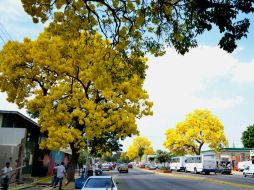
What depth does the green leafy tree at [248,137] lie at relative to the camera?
84.3 meters

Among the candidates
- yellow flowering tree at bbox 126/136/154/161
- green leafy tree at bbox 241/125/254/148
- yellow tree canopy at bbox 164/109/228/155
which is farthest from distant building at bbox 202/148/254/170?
yellow flowering tree at bbox 126/136/154/161

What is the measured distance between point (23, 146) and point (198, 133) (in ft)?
149

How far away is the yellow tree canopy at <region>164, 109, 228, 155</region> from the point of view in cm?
6525

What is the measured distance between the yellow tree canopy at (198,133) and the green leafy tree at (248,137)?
21158mm

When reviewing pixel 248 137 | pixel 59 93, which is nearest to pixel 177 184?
pixel 59 93

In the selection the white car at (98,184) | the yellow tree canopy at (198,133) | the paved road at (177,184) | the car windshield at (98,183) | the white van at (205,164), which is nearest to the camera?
the white car at (98,184)

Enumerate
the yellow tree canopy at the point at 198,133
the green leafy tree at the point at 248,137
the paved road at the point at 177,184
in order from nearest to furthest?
the paved road at the point at 177,184
the yellow tree canopy at the point at 198,133
the green leafy tree at the point at 248,137

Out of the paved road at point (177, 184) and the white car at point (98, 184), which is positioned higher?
the white car at point (98, 184)

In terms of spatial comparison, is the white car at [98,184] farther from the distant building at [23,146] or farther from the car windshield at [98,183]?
the distant building at [23,146]

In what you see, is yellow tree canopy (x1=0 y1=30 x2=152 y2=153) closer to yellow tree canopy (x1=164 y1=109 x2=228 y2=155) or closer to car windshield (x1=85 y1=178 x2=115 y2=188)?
car windshield (x1=85 y1=178 x2=115 y2=188)

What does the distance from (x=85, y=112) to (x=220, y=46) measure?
19.4 metres

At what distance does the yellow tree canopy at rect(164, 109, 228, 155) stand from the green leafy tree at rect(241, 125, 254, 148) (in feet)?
69.4

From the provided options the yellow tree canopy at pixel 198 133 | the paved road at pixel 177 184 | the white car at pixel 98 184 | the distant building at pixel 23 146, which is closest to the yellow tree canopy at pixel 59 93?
the distant building at pixel 23 146

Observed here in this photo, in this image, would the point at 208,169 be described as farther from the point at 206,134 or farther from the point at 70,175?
the point at 70,175
